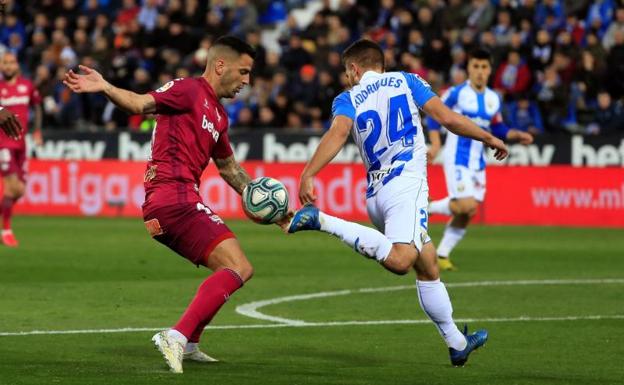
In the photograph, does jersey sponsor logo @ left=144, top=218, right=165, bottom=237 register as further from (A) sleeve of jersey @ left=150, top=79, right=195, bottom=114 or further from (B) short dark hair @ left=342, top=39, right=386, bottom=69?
(B) short dark hair @ left=342, top=39, right=386, bottom=69

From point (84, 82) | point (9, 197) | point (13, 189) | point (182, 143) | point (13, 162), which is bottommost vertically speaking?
point (9, 197)

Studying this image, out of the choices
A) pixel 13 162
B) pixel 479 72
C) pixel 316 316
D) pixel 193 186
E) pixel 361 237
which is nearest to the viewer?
pixel 361 237

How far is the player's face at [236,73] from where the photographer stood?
958 centimetres

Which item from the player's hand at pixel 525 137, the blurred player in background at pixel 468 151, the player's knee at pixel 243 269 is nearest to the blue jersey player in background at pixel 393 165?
the player's knee at pixel 243 269

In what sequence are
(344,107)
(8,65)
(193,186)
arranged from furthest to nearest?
1. (8,65)
2. (344,107)
3. (193,186)

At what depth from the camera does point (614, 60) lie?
2645 cm

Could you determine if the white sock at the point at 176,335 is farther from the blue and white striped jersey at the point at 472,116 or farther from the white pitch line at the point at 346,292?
the blue and white striped jersey at the point at 472,116

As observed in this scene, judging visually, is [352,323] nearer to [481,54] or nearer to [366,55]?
[366,55]

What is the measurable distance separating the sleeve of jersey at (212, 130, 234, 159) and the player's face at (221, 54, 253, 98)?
1.17ft

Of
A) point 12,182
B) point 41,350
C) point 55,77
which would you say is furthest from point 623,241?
point 55,77

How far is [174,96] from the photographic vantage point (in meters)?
9.27

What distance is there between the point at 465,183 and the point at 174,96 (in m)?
8.73

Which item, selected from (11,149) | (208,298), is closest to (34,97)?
(11,149)

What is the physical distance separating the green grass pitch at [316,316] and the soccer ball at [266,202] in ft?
3.25
